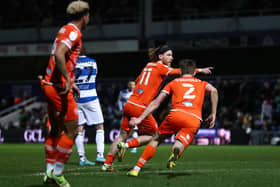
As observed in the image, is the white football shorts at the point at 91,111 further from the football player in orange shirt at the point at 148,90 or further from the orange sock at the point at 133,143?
the orange sock at the point at 133,143

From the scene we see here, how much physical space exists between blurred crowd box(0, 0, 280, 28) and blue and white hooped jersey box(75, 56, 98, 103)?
18.7 m

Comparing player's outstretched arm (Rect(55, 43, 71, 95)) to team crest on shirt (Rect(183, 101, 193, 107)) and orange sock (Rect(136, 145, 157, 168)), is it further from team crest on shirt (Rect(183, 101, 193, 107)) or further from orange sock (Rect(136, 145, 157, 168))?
team crest on shirt (Rect(183, 101, 193, 107))

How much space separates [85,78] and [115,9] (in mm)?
22702

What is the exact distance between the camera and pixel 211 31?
1206 inches

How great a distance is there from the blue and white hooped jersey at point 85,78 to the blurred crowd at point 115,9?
61.4 ft

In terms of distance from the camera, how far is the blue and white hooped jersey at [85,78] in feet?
36.7

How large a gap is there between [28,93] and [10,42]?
3.65 metres

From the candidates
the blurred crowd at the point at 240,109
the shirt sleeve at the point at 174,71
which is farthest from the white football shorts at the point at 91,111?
the blurred crowd at the point at 240,109

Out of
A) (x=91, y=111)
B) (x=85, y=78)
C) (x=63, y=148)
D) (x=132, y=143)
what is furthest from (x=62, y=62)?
(x=91, y=111)

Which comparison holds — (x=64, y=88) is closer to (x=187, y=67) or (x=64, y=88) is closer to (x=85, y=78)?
(x=187, y=67)

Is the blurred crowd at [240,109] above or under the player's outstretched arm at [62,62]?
under

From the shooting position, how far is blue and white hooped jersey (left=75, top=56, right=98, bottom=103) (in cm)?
1118

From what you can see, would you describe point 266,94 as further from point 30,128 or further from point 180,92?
point 180,92

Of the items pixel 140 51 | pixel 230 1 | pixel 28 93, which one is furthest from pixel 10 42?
pixel 230 1
